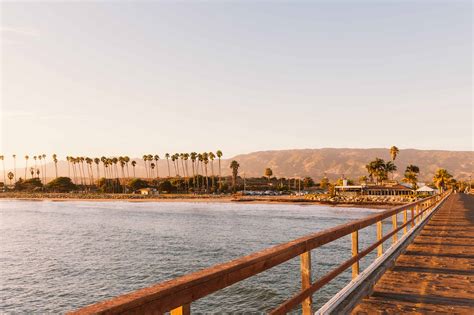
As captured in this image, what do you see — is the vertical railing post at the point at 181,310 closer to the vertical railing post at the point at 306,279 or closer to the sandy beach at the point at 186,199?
the vertical railing post at the point at 306,279

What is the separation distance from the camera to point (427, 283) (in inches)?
271

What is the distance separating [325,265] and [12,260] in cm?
2437

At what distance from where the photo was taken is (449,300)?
5.88 m

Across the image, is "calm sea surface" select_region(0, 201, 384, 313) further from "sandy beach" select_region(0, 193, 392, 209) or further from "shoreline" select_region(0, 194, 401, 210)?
"sandy beach" select_region(0, 193, 392, 209)

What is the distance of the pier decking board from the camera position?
5535 millimetres

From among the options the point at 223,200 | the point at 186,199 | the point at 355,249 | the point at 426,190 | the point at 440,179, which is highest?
the point at 355,249

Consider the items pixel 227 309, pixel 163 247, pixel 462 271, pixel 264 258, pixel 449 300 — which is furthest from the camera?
pixel 163 247

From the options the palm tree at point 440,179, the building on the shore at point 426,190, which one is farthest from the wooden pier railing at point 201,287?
the palm tree at point 440,179

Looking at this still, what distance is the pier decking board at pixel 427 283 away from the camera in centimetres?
554

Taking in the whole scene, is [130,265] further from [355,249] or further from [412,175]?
[412,175]

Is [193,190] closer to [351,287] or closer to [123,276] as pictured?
[123,276]

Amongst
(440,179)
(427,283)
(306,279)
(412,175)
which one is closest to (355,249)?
(427,283)

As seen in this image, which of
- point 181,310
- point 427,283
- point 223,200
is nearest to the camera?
point 181,310

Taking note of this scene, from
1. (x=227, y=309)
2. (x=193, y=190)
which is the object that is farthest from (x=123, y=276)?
(x=193, y=190)
